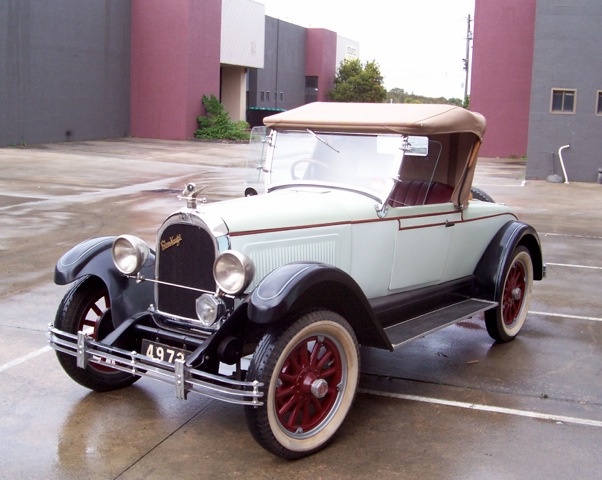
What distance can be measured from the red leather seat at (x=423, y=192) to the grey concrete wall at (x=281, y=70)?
33.9 metres

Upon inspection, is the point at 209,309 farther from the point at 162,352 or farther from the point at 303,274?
the point at 303,274

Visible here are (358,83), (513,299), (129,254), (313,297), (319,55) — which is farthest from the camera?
(319,55)

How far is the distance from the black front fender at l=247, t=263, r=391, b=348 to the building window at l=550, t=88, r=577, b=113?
57.2 ft

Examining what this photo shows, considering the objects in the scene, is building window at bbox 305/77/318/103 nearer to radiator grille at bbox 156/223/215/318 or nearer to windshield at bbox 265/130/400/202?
windshield at bbox 265/130/400/202

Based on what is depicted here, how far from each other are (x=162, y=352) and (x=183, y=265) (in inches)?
20.3

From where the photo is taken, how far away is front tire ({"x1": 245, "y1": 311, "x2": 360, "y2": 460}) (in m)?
3.70

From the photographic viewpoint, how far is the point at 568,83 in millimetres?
19953

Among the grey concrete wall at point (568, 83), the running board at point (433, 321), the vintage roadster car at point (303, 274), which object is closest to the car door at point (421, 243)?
the vintage roadster car at point (303, 274)

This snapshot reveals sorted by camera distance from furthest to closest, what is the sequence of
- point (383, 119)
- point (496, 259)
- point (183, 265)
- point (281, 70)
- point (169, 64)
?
point (281, 70) → point (169, 64) → point (496, 259) → point (383, 119) → point (183, 265)

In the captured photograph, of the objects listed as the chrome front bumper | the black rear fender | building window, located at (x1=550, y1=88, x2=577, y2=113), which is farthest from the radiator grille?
building window, located at (x1=550, y1=88, x2=577, y2=113)

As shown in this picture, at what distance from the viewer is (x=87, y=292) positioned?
15.2 ft

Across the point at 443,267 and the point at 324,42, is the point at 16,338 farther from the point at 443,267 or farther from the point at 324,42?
the point at 324,42

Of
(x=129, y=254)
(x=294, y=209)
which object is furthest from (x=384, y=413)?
(x=129, y=254)

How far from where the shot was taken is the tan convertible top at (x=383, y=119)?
16.2 feet
